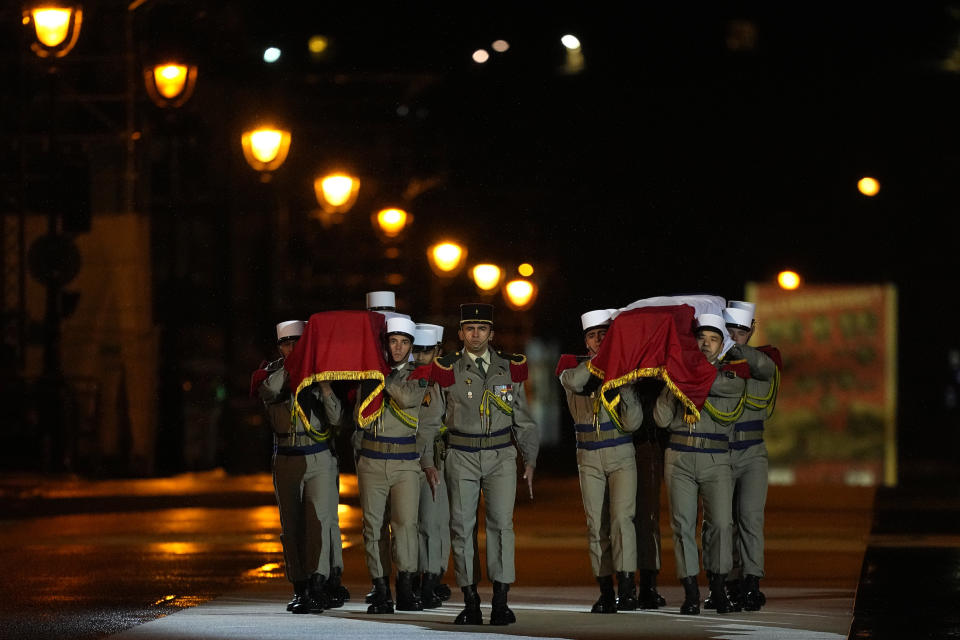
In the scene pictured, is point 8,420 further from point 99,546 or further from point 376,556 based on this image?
point 376,556

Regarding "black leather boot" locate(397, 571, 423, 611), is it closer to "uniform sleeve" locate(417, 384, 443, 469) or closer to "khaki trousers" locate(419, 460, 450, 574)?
"khaki trousers" locate(419, 460, 450, 574)

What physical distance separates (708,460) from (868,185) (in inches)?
889

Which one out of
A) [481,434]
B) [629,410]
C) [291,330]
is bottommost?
[481,434]

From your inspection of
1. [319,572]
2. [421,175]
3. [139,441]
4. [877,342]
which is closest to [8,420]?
[139,441]

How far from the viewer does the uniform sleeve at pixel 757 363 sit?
511 inches

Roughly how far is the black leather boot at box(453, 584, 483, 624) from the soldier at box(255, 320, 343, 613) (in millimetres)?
1091

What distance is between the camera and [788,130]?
121 feet

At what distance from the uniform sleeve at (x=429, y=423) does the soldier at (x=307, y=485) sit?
59 centimetres

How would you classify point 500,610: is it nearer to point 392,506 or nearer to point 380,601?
point 380,601

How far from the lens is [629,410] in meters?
12.8

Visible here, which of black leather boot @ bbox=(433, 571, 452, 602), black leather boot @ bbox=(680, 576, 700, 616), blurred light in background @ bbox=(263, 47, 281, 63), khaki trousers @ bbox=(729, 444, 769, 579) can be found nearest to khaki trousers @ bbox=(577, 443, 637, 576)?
black leather boot @ bbox=(680, 576, 700, 616)

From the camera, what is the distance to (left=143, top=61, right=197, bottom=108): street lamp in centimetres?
2342

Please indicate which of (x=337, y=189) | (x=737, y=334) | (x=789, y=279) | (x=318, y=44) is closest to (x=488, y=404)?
(x=737, y=334)

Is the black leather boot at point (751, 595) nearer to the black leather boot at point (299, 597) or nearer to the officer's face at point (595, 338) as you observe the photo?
the officer's face at point (595, 338)
